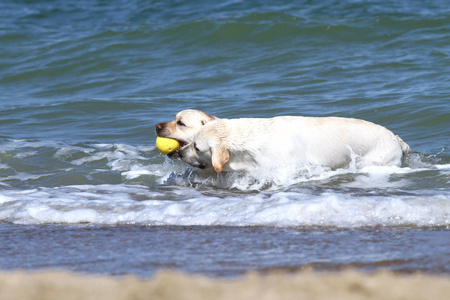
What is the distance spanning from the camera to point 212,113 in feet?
39.4

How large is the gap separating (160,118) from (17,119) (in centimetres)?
263

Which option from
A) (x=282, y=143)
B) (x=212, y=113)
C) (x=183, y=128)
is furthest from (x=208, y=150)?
(x=212, y=113)

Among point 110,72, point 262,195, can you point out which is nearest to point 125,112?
point 110,72

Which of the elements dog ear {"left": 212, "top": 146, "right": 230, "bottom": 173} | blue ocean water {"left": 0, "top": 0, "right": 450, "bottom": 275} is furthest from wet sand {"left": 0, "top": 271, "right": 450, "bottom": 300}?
dog ear {"left": 212, "top": 146, "right": 230, "bottom": 173}

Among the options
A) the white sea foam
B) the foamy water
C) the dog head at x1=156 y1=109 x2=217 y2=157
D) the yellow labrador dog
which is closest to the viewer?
the white sea foam

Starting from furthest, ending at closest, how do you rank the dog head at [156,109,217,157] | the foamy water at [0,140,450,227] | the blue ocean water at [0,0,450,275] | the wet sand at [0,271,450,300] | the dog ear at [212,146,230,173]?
1. the dog head at [156,109,217,157]
2. the dog ear at [212,146,230,173]
3. the foamy water at [0,140,450,227]
4. the blue ocean water at [0,0,450,275]
5. the wet sand at [0,271,450,300]

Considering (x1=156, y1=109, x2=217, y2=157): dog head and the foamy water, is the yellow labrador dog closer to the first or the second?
(x1=156, y1=109, x2=217, y2=157): dog head

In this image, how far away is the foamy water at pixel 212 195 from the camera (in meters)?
5.77

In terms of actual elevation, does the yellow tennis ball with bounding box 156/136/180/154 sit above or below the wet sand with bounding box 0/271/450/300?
below

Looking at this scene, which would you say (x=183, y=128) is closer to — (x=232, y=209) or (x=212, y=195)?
(x=212, y=195)

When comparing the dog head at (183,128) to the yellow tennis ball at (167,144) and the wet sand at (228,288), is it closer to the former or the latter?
the yellow tennis ball at (167,144)

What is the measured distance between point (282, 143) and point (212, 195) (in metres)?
0.91

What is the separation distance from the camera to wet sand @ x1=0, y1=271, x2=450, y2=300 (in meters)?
3.32

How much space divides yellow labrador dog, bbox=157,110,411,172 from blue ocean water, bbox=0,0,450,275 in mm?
170
